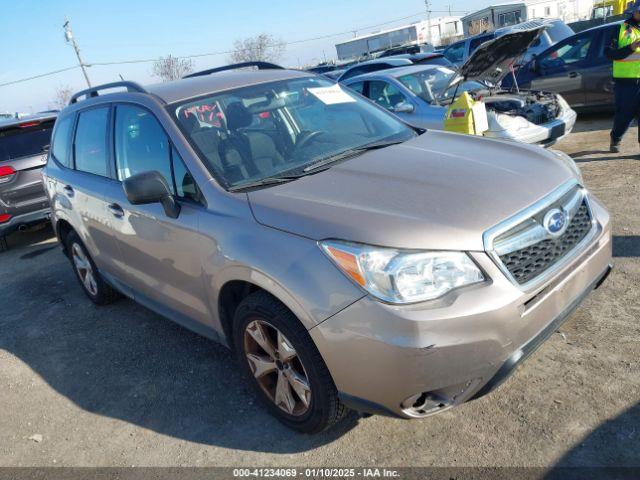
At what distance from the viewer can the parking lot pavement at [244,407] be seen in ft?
8.45

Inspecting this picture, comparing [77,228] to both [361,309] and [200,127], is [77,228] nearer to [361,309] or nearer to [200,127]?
[200,127]

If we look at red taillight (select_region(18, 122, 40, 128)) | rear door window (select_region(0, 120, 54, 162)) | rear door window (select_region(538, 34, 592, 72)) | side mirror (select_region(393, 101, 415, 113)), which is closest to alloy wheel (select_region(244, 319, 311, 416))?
side mirror (select_region(393, 101, 415, 113))

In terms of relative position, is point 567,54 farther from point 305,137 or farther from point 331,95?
point 305,137

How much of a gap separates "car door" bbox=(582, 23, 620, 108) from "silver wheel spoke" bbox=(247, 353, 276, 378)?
873 cm

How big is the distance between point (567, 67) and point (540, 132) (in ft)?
11.8

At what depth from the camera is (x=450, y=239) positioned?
2.26 meters

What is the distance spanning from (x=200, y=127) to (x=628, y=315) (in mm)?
2897

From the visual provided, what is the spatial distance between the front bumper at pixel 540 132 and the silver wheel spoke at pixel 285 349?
4849 mm

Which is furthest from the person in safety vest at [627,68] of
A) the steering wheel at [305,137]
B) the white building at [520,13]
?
the white building at [520,13]

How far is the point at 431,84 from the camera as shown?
8.21m

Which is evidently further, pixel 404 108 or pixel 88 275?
pixel 404 108

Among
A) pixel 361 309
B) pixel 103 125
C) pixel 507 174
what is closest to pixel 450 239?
pixel 361 309

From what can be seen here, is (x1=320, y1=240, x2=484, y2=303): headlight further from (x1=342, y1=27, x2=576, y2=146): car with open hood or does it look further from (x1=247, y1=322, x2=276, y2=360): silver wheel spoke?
(x1=342, y1=27, x2=576, y2=146): car with open hood

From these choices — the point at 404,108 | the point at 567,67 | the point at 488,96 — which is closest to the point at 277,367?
the point at 404,108
